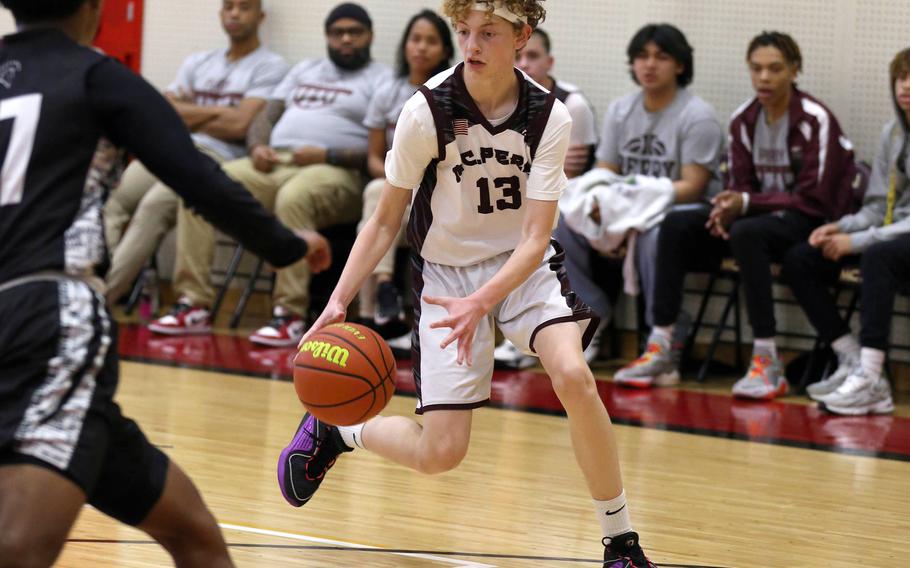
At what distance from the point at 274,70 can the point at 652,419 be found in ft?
12.8

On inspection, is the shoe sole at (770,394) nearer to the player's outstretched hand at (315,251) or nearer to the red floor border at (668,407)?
the red floor border at (668,407)

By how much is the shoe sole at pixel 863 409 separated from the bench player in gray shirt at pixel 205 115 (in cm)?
403

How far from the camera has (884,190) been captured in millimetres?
6332

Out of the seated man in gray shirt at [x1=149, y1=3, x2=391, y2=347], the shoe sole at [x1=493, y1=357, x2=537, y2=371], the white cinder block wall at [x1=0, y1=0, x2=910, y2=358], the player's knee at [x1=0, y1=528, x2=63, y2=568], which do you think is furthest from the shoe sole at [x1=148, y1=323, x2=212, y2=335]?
the player's knee at [x1=0, y1=528, x2=63, y2=568]

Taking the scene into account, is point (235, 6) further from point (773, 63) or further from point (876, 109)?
point (876, 109)

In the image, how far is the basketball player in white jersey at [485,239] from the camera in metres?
3.22

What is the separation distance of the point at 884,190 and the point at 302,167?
3463mm

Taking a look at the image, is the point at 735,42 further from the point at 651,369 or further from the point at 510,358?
the point at 510,358

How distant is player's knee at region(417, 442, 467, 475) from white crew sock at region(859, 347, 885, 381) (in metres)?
3.24

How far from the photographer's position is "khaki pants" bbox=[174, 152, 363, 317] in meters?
7.36

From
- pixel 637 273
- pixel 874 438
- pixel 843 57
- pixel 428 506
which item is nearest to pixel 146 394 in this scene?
pixel 428 506

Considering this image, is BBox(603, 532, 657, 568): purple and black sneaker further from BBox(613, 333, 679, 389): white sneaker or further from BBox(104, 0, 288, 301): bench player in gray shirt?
BBox(104, 0, 288, 301): bench player in gray shirt

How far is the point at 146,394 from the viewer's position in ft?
18.6

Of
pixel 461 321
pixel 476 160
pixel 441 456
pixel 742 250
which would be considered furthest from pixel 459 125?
pixel 742 250
